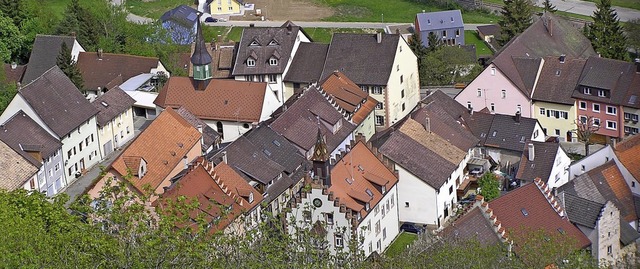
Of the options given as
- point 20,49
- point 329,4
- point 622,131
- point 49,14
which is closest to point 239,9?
point 329,4

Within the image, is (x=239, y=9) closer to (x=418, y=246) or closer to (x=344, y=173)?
(x=344, y=173)

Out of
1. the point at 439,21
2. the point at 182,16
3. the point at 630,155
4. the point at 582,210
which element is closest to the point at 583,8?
the point at 439,21

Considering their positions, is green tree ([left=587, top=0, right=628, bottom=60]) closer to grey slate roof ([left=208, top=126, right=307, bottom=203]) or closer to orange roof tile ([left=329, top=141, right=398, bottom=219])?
orange roof tile ([left=329, top=141, right=398, bottom=219])

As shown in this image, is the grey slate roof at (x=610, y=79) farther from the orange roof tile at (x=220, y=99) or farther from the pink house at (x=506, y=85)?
the orange roof tile at (x=220, y=99)

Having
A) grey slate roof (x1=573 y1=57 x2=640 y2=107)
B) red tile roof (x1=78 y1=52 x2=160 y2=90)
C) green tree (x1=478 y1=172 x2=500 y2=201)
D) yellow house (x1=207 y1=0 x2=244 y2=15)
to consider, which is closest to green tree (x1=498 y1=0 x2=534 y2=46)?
grey slate roof (x1=573 y1=57 x2=640 y2=107)

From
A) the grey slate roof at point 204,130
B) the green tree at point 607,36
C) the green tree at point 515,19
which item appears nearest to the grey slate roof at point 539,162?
the grey slate roof at point 204,130

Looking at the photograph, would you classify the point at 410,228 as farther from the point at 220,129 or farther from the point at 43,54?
the point at 43,54

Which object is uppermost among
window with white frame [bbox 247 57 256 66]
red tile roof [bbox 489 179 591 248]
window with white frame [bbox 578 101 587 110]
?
window with white frame [bbox 247 57 256 66]
